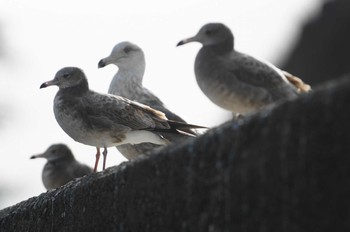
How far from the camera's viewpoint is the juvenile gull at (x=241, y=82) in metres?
6.20

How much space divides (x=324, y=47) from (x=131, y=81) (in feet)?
12.0

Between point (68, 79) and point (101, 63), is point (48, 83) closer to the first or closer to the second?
point (68, 79)

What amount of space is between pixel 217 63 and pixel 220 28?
0.71 metres

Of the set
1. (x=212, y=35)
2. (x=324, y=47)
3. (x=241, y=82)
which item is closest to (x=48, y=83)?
(x=212, y=35)

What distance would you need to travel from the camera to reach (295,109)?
12.7ft

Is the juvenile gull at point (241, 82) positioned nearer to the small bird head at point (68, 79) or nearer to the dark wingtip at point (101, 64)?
the small bird head at point (68, 79)

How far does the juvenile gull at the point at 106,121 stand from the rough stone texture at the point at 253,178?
246 cm

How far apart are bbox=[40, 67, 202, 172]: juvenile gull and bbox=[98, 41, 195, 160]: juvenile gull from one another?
92 cm

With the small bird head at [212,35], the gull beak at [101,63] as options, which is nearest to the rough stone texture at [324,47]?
the gull beak at [101,63]

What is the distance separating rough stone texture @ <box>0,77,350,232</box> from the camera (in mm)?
3674

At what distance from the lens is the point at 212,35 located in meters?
7.15

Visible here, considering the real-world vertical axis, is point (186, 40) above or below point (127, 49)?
above

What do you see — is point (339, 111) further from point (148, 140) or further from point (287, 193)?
point (148, 140)

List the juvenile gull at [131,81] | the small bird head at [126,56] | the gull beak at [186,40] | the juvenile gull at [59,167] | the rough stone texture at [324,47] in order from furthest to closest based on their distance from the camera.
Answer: the rough stone texture at [324,47] → the juvenile gull at [59,167] → the small bird head at [126,56] → the juvenile gull at [131,81] → the gull beak at [186,40]
